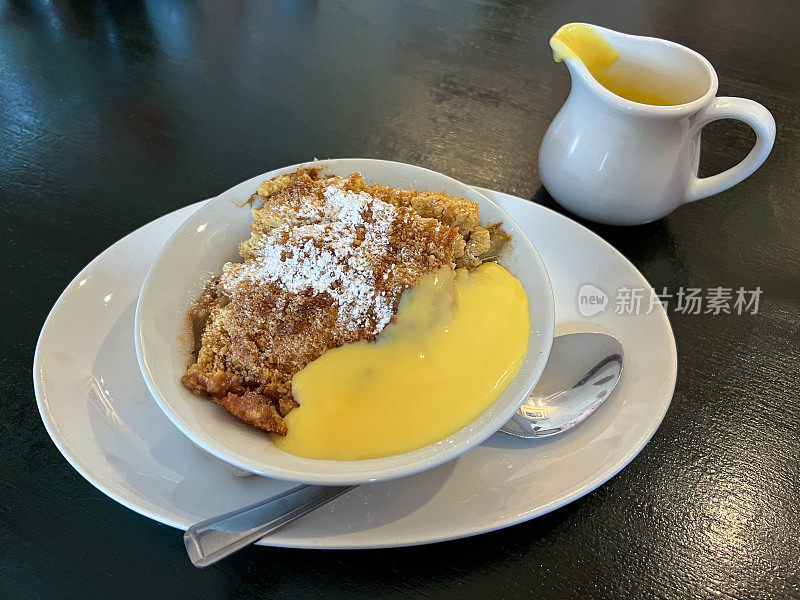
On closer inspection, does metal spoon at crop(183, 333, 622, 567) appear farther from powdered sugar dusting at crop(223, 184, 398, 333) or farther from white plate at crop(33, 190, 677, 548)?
powdered sugar dusting at crop(223, 184, 398, 333)

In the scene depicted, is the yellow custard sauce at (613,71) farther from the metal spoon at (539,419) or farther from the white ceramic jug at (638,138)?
the metal spoon at (539,419)

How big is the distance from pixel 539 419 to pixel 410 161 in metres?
0.54

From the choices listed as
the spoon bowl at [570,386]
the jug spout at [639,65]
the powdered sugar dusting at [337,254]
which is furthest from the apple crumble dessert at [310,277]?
the jug spout at [639,65]

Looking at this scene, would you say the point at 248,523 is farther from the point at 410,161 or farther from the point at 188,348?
the point at 410,161

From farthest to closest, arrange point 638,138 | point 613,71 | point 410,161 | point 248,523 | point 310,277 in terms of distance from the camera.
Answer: point 410,161 → point 613,71 → point 638,138 → point 310,277 → point 248,523

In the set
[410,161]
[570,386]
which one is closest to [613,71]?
[410,161]

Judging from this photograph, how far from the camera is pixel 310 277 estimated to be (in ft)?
2.17

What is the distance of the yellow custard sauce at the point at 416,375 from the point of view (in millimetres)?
577

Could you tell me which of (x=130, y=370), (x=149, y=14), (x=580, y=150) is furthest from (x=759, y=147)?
(x=149, y=14)

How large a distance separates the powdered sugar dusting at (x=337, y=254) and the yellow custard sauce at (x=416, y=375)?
1.4 inches

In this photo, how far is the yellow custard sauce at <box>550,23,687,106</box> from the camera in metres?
0.86

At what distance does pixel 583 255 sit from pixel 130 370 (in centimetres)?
57

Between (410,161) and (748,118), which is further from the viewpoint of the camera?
(410,161)

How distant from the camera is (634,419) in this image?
66 centimetres
